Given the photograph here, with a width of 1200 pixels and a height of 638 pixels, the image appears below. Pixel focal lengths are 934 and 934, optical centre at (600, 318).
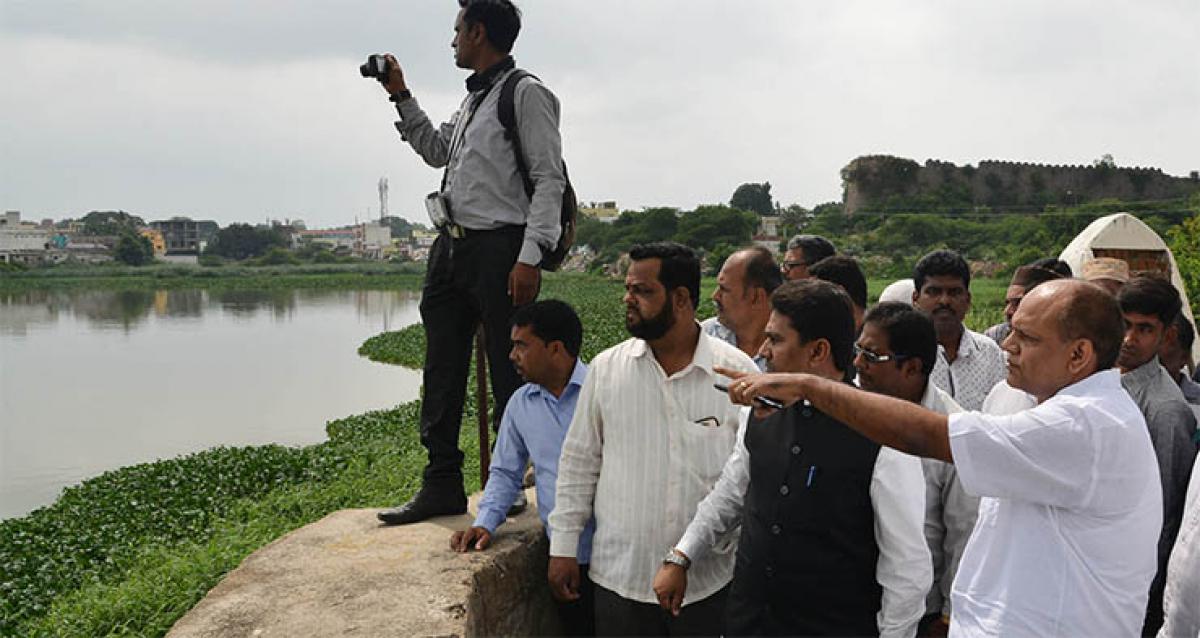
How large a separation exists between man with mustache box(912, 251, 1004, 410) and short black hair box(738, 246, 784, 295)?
0.52m

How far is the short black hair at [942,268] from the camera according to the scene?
3594 millimetres

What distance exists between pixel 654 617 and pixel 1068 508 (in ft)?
4.10

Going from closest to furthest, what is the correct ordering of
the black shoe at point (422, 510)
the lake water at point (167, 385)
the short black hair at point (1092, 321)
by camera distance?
the short black hair at point (1092, 321)
the black shoe at point (422, 510)
the lake water at point (167, 385)

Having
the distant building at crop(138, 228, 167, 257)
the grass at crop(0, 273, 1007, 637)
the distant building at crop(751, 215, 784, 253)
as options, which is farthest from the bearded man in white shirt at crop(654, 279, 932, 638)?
the distant building at crop(138, 228, 167, 257)

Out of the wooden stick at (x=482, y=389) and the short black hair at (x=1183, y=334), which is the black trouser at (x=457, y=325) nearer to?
the wooden stick at (x=482, y=389)

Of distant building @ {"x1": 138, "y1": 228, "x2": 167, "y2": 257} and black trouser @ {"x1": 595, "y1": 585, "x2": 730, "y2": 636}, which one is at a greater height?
distant building @ {"x1": 138, "y1": 228, "x2": 167, "y2": 257}

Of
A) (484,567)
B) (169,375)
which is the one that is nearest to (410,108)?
(484,567)

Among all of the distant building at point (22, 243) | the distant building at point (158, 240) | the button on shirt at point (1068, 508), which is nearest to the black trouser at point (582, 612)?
the button on shirt at point (1068, 508)

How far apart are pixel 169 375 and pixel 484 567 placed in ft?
73.9

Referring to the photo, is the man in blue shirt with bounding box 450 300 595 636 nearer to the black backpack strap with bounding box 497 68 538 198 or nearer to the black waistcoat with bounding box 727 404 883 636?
the black backpack strap with bounding box 497 68 538 198

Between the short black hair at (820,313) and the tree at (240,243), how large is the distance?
91.4m

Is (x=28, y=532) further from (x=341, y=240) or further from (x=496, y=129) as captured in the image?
(x=341, y=240)

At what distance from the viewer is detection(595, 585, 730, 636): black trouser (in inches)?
99.0

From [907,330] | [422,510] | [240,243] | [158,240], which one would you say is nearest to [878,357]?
[907,330]
